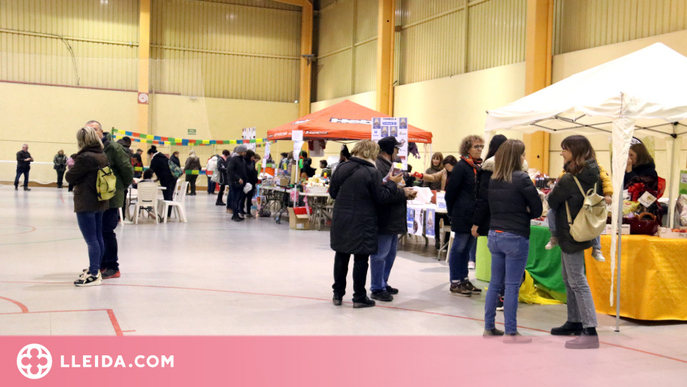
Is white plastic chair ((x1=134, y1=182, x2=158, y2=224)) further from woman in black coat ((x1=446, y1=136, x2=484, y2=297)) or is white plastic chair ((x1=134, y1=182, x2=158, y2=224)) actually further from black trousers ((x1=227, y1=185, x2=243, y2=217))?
woman in black coat ((x1=446, y1=136, x2=484, y2=297))

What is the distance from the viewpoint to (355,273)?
197 inches

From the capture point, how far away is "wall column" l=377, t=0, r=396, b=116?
18969 mm

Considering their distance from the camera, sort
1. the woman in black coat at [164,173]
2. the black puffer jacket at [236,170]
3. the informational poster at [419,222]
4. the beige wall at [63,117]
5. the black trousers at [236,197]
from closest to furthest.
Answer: the informational poster at [419,222], the woman in black coat at [164,173], the black puffer jacket at [236,170], the black trousers at [236,197], the beige wall at [63,117]

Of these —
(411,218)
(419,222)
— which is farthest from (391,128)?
(419,222)

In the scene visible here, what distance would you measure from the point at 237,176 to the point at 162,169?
1485 millimetres

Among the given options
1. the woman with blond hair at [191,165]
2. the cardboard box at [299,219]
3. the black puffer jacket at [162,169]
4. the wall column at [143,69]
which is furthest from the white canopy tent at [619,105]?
the wall column at [143,69]

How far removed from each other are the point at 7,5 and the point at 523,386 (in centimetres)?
2197

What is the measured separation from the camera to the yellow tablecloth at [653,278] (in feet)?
15.4

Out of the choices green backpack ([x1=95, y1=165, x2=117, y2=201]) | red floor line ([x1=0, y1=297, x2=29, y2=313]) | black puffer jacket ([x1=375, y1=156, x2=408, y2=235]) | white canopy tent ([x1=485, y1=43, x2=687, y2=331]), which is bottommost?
red floor line ([x1=0, y1=297, x2=29, y2=313])

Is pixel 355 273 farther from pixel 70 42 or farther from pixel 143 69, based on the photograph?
pixel 70 42

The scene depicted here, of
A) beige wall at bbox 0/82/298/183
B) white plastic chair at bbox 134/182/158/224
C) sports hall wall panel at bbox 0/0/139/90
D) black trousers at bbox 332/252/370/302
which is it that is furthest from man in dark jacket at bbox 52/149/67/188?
black trousers at bbox 332/252/370/302

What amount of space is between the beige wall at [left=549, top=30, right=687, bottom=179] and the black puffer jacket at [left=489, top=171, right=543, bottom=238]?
6.97 meters

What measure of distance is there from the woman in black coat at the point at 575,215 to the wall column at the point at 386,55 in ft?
49.4

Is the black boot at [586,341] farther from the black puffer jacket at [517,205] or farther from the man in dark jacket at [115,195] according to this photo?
the man in dark jacket at [115,195]
